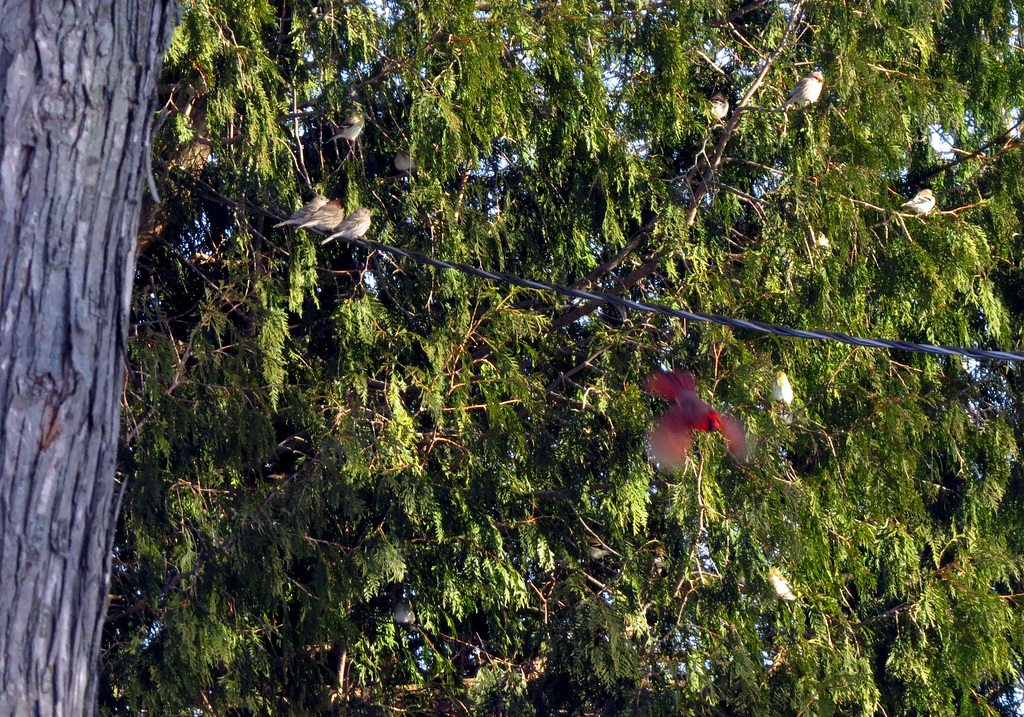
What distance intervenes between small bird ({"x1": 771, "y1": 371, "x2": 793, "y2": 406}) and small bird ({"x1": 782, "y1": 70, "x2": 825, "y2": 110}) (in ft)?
4.23

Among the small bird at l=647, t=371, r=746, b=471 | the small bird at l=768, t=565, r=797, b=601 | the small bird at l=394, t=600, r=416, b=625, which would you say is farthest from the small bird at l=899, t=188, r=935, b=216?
the small bird at l=394, t=600, r=416, b=625

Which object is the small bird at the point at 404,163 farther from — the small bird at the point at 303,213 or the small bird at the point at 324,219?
the small bird at the point at 324,219

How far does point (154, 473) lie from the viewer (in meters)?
4.86

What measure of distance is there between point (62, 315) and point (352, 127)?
3047 millimetres

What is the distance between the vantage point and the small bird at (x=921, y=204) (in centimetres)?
592

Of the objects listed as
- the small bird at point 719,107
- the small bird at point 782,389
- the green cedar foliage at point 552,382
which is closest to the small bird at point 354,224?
the green cedar foliage at point 552,382

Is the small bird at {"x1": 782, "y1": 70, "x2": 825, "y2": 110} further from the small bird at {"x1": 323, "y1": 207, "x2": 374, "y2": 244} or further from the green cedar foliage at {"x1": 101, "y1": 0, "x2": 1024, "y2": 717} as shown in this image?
the small bird at {"x1": 323, "y1": 207, "x2": 374, "y2": 244}

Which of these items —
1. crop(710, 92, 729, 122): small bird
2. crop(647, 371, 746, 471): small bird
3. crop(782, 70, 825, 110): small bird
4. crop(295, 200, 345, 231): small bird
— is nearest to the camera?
crop(647, 371, 746, 471): small bird

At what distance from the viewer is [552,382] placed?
18.7ft

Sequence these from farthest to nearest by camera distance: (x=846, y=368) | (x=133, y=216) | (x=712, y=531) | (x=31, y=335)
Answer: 1. (x=846, y=368)
2. (x=712, y=531)
3. (x=133, y=216)
4. (x=31, y=335)

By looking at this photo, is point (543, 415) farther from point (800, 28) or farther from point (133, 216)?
point (133, 216)

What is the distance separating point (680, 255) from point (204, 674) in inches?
110

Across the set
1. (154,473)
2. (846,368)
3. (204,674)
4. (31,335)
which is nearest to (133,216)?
(31,335)

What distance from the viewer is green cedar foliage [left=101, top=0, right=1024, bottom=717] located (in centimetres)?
500
